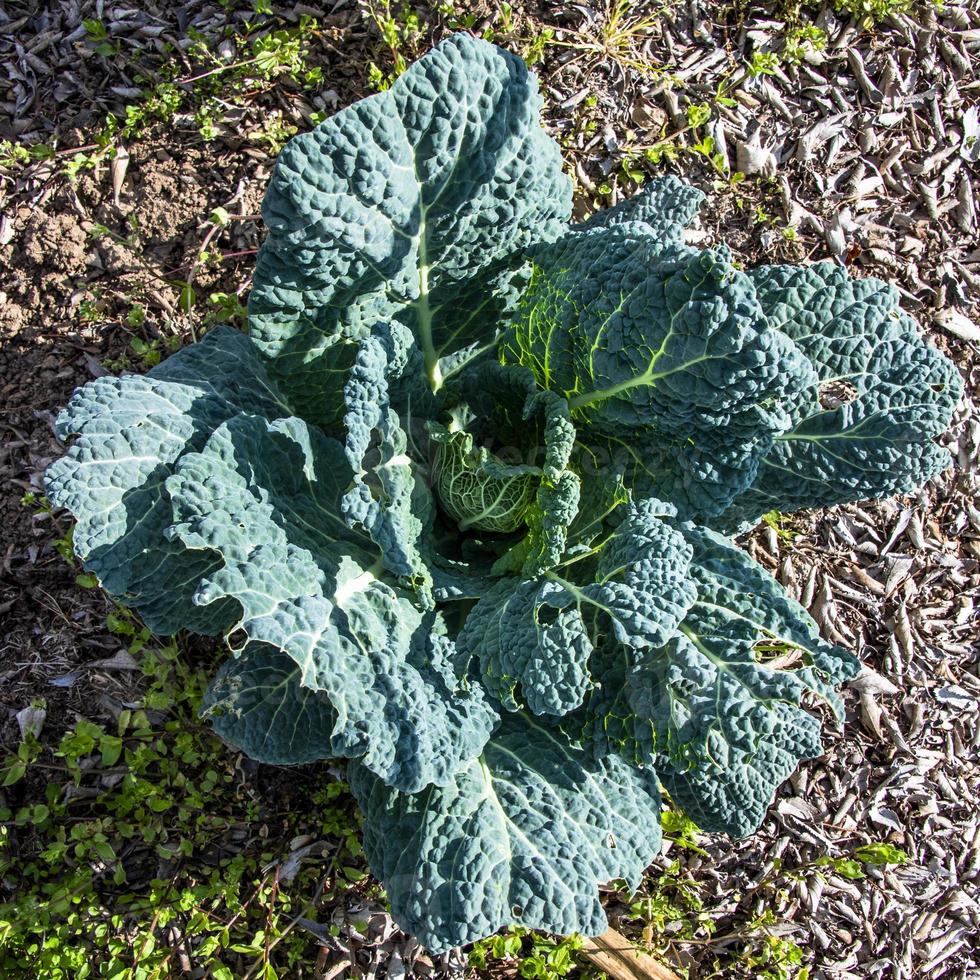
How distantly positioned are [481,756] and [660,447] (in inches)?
40.8

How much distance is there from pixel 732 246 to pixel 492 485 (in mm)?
1987

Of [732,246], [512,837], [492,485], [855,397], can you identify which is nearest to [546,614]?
[492,485]

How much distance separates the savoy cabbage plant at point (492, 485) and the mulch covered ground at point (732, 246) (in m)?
1.06

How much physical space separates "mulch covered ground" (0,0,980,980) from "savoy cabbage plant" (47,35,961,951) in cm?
106

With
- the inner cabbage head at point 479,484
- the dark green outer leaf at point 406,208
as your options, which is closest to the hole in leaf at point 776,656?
the inner cabbage head at point 479,484

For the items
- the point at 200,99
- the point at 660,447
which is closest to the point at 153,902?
the point at 660,447

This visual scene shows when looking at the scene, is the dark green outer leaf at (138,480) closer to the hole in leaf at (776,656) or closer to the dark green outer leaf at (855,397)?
the dark green outer leaf at (855,397)

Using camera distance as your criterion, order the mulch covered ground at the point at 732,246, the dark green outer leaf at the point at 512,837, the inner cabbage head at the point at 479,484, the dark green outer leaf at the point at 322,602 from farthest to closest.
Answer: the mulch covered ground at the point at 732,246 → the inner cabbage head at the point at 479,484 → the dark green outer leaf at the point at 512,837 → the dark green outer leaf at the point at 322,602

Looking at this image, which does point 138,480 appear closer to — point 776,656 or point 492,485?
point 492,485

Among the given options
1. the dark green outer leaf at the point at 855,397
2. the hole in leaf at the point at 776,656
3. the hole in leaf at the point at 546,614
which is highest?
the dark green outer leaf at the point at 855,397

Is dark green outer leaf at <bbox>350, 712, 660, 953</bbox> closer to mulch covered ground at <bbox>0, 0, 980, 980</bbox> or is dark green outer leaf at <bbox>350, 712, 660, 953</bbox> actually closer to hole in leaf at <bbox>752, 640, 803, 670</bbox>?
hole in leaf at <bbox>752, 640, 803, 670</bbox>

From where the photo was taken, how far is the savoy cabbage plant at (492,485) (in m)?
2.19

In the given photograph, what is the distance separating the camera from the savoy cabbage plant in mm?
2186

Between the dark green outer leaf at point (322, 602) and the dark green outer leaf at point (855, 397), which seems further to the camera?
the dark green outer leaf at point (855, 397)
